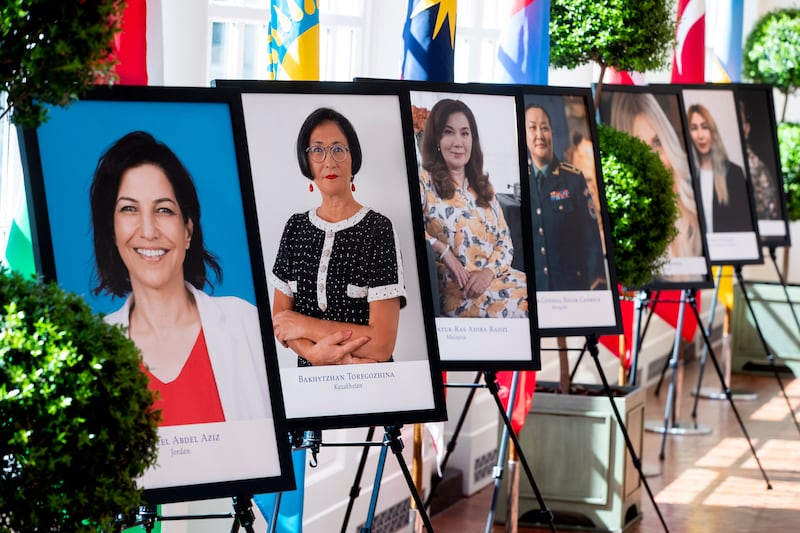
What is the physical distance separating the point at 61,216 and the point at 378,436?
240 centimetres

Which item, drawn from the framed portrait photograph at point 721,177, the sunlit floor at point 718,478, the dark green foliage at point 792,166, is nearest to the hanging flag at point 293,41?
the sunlit floor at point 718,478

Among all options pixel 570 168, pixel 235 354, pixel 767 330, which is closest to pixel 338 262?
pixel 235 354

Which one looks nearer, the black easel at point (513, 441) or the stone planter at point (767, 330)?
the black easel at point (513, 441)

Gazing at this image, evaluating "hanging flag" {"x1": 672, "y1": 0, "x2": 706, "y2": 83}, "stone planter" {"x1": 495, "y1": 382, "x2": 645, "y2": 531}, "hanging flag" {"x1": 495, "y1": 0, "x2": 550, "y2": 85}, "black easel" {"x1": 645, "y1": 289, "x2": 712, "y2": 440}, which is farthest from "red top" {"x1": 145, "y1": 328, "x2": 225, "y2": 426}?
"hanging flag" {"x1": 672, "y1": 0, "x2": 706, "y2": 83}

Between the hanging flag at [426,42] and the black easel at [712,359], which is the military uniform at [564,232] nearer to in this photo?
the hanging flag at [426,42]

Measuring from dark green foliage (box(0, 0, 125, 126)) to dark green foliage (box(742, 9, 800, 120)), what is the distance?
6410 millimetres

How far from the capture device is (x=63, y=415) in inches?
61.2

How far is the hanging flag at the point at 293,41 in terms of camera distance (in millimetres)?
3146

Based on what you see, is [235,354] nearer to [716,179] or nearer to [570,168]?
[570,168]

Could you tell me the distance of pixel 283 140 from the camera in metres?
2.51

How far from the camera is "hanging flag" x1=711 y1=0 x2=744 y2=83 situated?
22.0ft

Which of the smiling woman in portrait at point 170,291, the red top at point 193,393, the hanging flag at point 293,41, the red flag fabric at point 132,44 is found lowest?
the red top at point 193,393

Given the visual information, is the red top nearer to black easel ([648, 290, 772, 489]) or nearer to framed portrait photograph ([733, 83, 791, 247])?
black easel ([648, 290, 772, 489])

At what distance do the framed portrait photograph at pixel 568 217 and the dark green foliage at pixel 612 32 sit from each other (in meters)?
0.58
